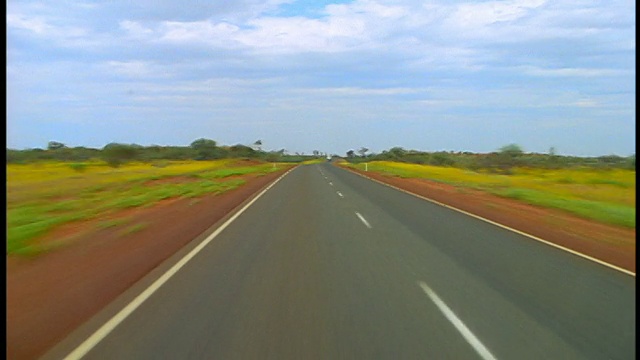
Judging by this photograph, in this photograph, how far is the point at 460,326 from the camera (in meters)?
6.77

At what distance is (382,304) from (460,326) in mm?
1277

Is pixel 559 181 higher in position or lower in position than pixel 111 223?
lower

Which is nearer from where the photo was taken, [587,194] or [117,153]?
[587,194]

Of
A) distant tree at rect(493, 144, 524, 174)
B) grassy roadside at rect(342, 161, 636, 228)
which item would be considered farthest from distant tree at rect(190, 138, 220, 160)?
grassy roadside at rect(342, 161, 636, 228)

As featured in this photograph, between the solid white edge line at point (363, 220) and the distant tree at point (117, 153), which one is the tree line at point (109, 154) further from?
the solid white edge line at point (363, 220)

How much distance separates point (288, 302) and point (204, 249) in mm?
5117

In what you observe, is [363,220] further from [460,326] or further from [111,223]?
[460,326]

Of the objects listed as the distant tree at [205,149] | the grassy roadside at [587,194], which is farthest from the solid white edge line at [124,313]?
the distant tree at [205,149]

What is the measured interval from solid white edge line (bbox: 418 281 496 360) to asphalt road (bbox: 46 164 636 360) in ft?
0.06

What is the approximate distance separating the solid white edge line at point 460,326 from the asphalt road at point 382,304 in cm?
2

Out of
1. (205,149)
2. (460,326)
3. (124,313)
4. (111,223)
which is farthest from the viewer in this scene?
(205,149)

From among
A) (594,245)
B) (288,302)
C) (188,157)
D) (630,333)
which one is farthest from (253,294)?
(188,157)

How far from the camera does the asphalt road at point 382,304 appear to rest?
596 cm

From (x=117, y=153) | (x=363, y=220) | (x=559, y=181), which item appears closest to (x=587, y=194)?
(x=559, y=181)
